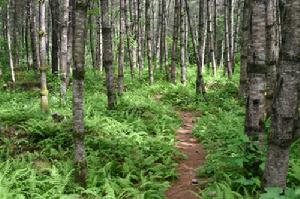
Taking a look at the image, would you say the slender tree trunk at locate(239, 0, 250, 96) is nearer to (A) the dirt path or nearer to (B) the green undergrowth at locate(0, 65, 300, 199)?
(B) the green undergrowth at locate(0, 65, 300, 199)

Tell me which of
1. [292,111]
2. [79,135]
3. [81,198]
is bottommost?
Result: [81,198]

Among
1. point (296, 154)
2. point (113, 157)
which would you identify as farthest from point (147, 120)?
point (296, 154)

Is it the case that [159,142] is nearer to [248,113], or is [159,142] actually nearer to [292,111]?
[248,113]

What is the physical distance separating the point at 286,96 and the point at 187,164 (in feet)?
16.8

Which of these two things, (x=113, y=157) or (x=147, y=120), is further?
(x=147, y=120)

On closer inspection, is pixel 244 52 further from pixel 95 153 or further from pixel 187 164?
pixel 95 153

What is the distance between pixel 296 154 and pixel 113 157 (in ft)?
13.7

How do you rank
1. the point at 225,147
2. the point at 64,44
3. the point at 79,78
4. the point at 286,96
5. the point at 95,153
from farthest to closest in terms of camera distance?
the point at 64,44, the point at 225,147, the point at 95,153, the point at 79,78, the point at 286,96

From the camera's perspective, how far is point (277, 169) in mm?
4863

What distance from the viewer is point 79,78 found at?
6.91 m

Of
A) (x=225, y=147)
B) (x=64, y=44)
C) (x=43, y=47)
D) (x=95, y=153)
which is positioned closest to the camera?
(x=95, y=153)

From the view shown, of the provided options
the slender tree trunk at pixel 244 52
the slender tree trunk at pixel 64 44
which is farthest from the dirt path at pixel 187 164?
the slender tree trunk at pixel 64 44

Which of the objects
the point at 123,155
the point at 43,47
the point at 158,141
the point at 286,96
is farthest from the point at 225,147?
the point at 43,47

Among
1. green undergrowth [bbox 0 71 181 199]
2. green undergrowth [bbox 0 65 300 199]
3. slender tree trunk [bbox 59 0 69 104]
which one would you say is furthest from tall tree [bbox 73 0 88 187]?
slender tree trunk [bbox 59 0 69 104]
